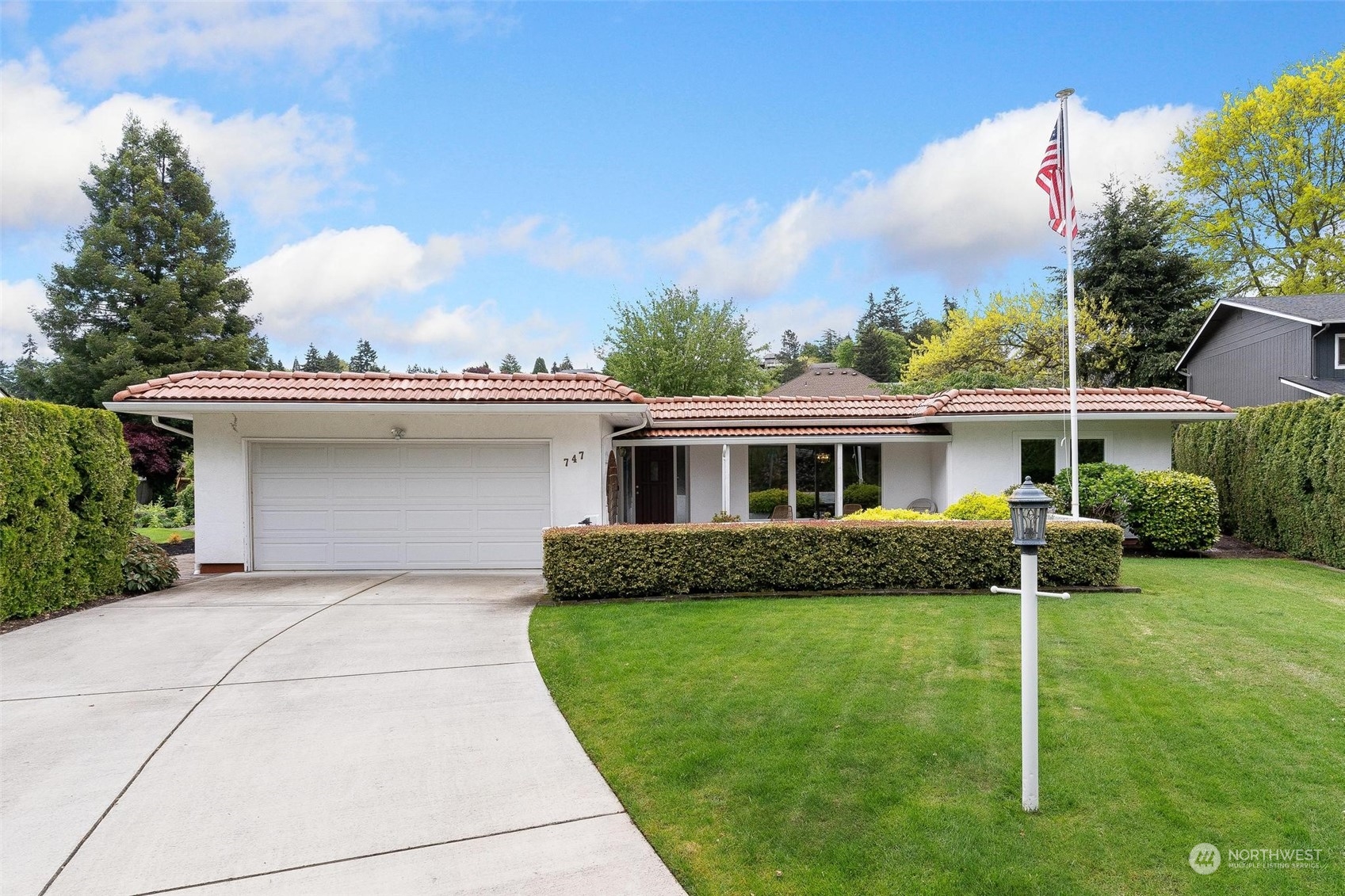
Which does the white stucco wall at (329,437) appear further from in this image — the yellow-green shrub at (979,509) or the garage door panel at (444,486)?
the yellow-green shrub at (979,509)

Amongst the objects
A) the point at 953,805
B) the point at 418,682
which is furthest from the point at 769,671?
the point at 418,682

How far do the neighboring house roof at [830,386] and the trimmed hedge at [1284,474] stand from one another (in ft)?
55.9

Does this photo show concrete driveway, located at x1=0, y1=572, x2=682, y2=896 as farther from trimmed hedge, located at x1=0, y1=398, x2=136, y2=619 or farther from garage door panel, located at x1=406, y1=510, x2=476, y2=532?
garage door panel, located at x1=406, y1=510, x2=476, y2=532

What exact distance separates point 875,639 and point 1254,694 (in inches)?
111

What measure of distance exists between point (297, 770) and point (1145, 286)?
3319 cm

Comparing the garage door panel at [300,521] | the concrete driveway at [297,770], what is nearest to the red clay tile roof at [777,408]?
the garage door panel at [300,521]

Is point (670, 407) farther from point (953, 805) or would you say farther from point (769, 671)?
point (953, 805)

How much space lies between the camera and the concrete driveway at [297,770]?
10.6ft

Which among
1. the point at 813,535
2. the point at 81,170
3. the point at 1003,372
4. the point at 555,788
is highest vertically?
the point at 81,170

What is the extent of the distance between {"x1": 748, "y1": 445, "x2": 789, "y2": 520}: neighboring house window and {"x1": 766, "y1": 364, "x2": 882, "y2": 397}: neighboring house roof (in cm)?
1529

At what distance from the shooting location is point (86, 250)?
27781mm

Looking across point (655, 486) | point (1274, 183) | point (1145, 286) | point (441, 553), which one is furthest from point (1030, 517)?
point (1274, 183)

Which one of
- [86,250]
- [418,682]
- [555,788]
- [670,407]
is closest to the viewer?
[555,788]

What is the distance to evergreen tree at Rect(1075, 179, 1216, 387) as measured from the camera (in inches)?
1104
